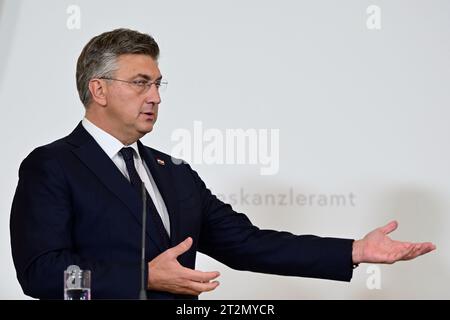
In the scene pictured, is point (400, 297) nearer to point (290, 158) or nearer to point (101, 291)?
point (290, 158)

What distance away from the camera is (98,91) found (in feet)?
10.2

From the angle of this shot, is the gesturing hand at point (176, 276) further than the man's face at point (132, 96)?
No

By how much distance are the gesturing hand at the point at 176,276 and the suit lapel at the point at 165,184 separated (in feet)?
1.07

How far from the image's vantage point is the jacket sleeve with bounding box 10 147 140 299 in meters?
2.70

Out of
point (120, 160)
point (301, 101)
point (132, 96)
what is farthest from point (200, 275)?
point (301, 101)

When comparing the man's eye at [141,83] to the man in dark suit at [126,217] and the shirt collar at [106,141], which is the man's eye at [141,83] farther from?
the shirt collar at [106,141]

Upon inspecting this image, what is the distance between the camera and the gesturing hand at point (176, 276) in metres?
2.61

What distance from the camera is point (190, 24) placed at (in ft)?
14.7

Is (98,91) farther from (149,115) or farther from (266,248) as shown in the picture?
(266,248)

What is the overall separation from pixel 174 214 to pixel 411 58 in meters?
1.96

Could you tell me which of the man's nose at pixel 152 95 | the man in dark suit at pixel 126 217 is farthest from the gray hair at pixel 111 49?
the man's nose at pixel 152 95

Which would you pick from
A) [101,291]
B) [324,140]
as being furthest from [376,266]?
[101,291]

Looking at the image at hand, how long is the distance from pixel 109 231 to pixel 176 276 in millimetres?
350

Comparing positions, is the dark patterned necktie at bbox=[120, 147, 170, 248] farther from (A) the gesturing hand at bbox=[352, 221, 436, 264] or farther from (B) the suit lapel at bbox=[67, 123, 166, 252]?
(A) the gesturing hand at bbox=[352, 221, 436, 264]
